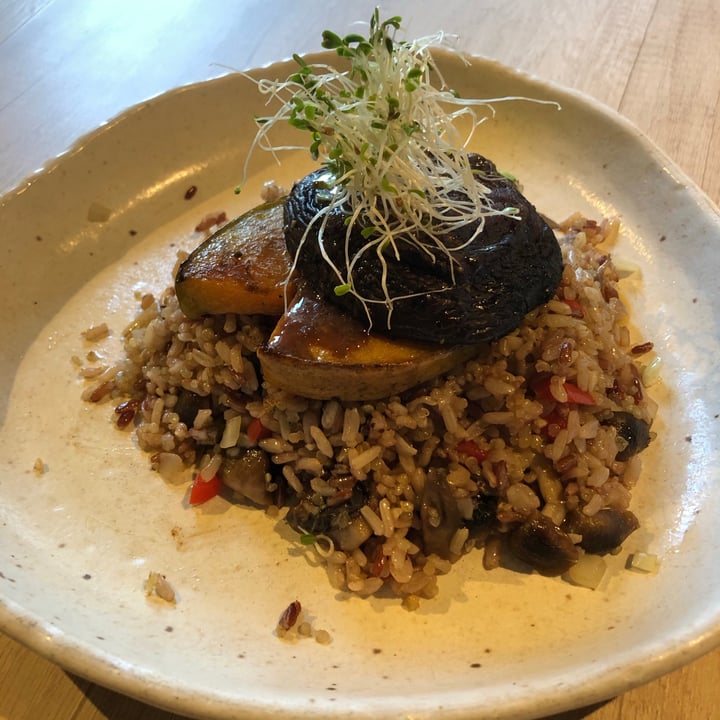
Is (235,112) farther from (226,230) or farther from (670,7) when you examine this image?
(670,7)

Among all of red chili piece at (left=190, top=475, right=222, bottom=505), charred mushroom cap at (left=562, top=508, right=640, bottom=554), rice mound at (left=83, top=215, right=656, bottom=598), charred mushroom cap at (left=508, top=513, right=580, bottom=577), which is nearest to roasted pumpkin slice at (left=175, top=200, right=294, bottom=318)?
rice mound at (left=83, top=215, right=656, bottom=598)

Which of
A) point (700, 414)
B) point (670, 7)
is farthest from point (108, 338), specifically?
point (670, 7)

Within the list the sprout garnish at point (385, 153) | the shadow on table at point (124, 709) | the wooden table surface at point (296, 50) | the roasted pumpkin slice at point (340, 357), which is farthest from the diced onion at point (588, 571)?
the wooden table surface at point (296, 50)

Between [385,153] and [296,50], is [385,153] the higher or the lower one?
the higher one

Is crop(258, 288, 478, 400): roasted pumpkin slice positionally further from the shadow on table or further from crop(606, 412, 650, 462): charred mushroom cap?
the shadow on table

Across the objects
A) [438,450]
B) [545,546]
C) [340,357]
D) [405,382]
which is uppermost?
[340,357]

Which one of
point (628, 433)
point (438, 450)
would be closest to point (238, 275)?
point (438, 450)

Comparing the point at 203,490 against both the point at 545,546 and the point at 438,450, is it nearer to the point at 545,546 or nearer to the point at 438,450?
the point at 438,450
